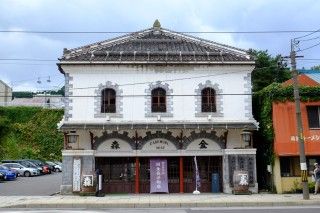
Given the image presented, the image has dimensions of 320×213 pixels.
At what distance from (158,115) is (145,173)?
3559 millimetres

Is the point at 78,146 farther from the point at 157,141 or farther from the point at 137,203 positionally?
the point at 137,203

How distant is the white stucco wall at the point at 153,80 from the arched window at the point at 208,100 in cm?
53

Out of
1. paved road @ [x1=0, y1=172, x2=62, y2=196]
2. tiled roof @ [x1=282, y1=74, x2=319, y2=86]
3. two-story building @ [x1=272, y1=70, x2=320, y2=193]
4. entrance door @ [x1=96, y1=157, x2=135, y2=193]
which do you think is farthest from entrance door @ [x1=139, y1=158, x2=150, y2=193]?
tiled roof @ [x1=282, y1=74, x2=319, y2=86]

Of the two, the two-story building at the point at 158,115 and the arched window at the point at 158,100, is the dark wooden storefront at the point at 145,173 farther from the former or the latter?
the arched window at the point at 158,100

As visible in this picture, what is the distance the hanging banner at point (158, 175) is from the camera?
27969 millimetres

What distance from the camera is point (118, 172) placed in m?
28.5

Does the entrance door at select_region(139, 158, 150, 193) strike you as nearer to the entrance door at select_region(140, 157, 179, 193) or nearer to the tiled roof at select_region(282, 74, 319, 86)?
the entrance door at select_region(140, 157, 179, 193)

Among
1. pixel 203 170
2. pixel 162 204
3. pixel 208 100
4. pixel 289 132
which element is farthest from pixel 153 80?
pixel 162 204

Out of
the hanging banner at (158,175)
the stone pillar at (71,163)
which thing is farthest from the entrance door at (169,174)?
the stone pillar at (71,163)

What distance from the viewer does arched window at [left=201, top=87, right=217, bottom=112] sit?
1116 inches

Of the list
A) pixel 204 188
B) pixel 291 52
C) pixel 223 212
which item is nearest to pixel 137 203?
pixel 223 212

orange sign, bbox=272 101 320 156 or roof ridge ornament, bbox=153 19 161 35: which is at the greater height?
roof ridge ornament, bbox=153 19 161 35

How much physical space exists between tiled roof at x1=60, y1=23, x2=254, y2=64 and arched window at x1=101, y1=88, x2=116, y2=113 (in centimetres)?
182

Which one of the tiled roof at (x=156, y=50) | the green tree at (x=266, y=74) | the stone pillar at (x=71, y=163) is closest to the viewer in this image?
the stone pillar at (x=71, y=163)
